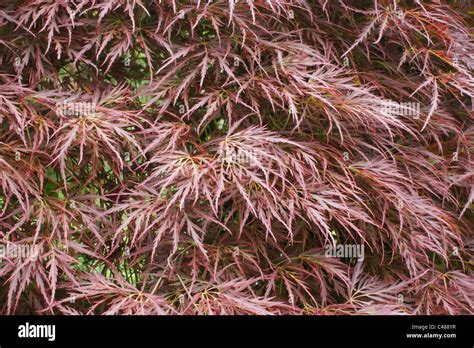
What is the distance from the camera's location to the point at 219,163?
1.81 m

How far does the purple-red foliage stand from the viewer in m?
1.81

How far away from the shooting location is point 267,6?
6.40ft

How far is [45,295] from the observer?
1.72 metres

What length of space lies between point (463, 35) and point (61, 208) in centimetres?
135

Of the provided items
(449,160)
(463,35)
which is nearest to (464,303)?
(449,160)

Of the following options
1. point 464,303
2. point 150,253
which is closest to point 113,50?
point 150,253

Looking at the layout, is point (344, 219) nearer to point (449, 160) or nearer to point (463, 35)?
point (449, 160)

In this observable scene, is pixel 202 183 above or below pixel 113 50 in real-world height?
below

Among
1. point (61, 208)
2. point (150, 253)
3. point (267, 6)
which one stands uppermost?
point (267, 6)

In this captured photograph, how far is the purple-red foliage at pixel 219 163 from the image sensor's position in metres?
1.81

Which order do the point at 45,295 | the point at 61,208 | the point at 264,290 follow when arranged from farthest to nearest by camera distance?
the point at 264,290, the point at 61,208, the point at 45,295

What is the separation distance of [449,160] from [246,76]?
2.35ft

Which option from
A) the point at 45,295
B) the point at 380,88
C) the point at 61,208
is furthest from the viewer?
the point at 380,88
